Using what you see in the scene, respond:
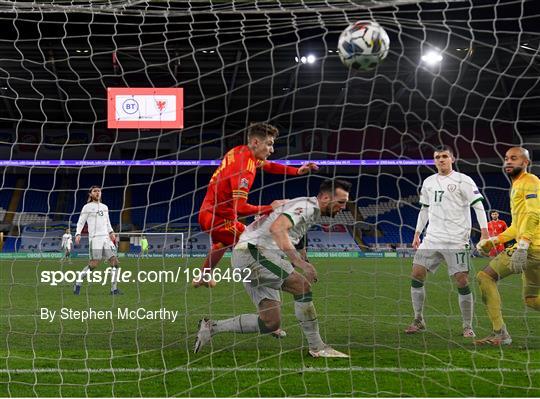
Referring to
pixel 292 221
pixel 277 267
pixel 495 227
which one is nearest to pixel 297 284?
pixel 277 267

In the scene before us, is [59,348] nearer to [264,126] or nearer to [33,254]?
[264,126]

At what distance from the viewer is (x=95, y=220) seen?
348 inches

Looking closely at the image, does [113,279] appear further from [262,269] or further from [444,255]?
[444,255]

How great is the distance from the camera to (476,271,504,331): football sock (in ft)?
17.4

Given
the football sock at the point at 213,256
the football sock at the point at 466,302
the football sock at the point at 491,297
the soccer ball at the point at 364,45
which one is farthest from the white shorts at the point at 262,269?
the football sock at the point at 466,302

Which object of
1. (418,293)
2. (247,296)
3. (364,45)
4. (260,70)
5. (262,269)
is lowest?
(247,296)

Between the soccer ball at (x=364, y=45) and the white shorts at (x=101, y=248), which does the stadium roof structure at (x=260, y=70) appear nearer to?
the white shorts at (x=101, y=248)

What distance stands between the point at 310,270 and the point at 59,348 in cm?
245

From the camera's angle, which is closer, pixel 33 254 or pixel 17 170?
pixel 33 254

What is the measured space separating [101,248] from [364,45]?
574cm

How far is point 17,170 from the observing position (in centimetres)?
2867

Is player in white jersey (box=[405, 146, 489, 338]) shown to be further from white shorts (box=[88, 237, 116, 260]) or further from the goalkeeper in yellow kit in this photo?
white shorts (box=[88, 237, 116, 260])

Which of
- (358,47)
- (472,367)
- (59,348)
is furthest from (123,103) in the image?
(472,367)

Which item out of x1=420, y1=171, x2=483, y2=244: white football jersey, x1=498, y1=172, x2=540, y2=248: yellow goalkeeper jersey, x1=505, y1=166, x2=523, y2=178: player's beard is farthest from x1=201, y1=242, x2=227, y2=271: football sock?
x1=505, y1=166, x2=523, y2=178: player's beard
